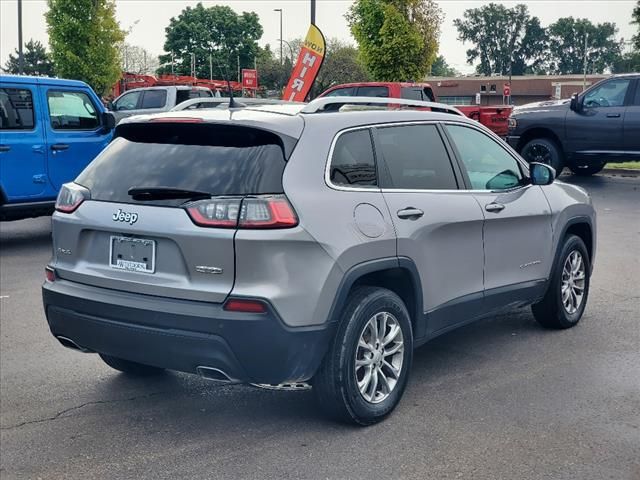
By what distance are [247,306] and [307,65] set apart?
43.5ft

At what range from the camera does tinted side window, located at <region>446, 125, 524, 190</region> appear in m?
5.59

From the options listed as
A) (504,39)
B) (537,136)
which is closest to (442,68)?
(504,39)

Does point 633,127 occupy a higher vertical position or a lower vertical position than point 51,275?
higher

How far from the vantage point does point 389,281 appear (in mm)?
4887

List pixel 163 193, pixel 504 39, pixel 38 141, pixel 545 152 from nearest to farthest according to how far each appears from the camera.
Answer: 1. pixel 163 193
2. pixel 38 141
3. pixel 545 152
4. pixel 504 39

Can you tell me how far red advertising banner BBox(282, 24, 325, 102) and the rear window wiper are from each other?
12533 millimetres

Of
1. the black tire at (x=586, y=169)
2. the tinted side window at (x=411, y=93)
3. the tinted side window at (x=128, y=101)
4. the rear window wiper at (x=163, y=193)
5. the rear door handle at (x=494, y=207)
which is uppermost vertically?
the tinted side window at (x=411, y=93)

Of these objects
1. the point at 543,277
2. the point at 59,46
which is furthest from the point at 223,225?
the point at 59,46

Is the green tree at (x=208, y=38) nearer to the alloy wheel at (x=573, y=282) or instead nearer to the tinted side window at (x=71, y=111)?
the tinted side window at (x=71, y=111)

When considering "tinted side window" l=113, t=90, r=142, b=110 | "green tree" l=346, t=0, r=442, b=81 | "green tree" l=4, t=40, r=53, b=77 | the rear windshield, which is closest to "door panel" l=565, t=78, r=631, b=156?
"tinted side window" l=113, t=90, r=142, b=110

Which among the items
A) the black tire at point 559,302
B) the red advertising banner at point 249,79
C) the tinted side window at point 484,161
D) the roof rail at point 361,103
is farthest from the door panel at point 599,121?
the red advertising banner at point 249,79

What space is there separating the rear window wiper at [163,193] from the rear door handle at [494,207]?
208cm

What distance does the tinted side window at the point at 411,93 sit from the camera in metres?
20.7

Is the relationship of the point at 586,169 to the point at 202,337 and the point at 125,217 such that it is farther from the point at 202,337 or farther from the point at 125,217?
the point at 202,337
